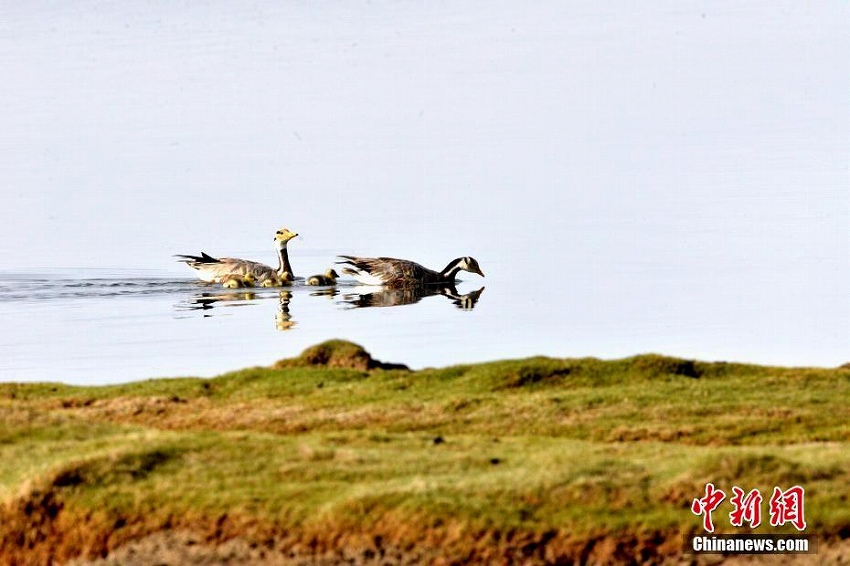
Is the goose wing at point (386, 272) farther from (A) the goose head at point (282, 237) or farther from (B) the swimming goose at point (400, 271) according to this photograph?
(A) the goose head at point (282, 237)

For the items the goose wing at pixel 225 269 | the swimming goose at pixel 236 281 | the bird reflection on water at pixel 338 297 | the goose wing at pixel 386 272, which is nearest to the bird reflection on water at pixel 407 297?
the bird reflection on water at pixel 338 297

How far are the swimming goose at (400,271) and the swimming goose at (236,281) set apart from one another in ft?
7.36

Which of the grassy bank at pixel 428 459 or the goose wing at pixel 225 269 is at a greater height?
the goose wing at pixel 225 269

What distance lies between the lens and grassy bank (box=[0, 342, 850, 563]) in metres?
12.5

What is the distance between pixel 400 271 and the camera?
37188mm

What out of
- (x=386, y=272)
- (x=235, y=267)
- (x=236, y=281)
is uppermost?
(x=235, y=267)

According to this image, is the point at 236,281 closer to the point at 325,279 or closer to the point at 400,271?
the point at 325,279

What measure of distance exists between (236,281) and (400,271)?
364 cm

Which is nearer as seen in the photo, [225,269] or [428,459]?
[428,459]

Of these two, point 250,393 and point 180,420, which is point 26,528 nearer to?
point 180,420

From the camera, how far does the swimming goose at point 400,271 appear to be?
36875 mm

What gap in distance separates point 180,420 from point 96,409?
1.07 meters

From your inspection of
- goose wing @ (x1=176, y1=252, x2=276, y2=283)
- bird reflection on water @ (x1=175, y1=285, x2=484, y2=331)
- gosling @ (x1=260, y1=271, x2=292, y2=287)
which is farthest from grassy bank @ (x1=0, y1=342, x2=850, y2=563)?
goose wing @ (x1=176, y1=252, x2=276, y2=283)

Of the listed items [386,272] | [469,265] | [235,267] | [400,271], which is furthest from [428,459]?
[469,265]
